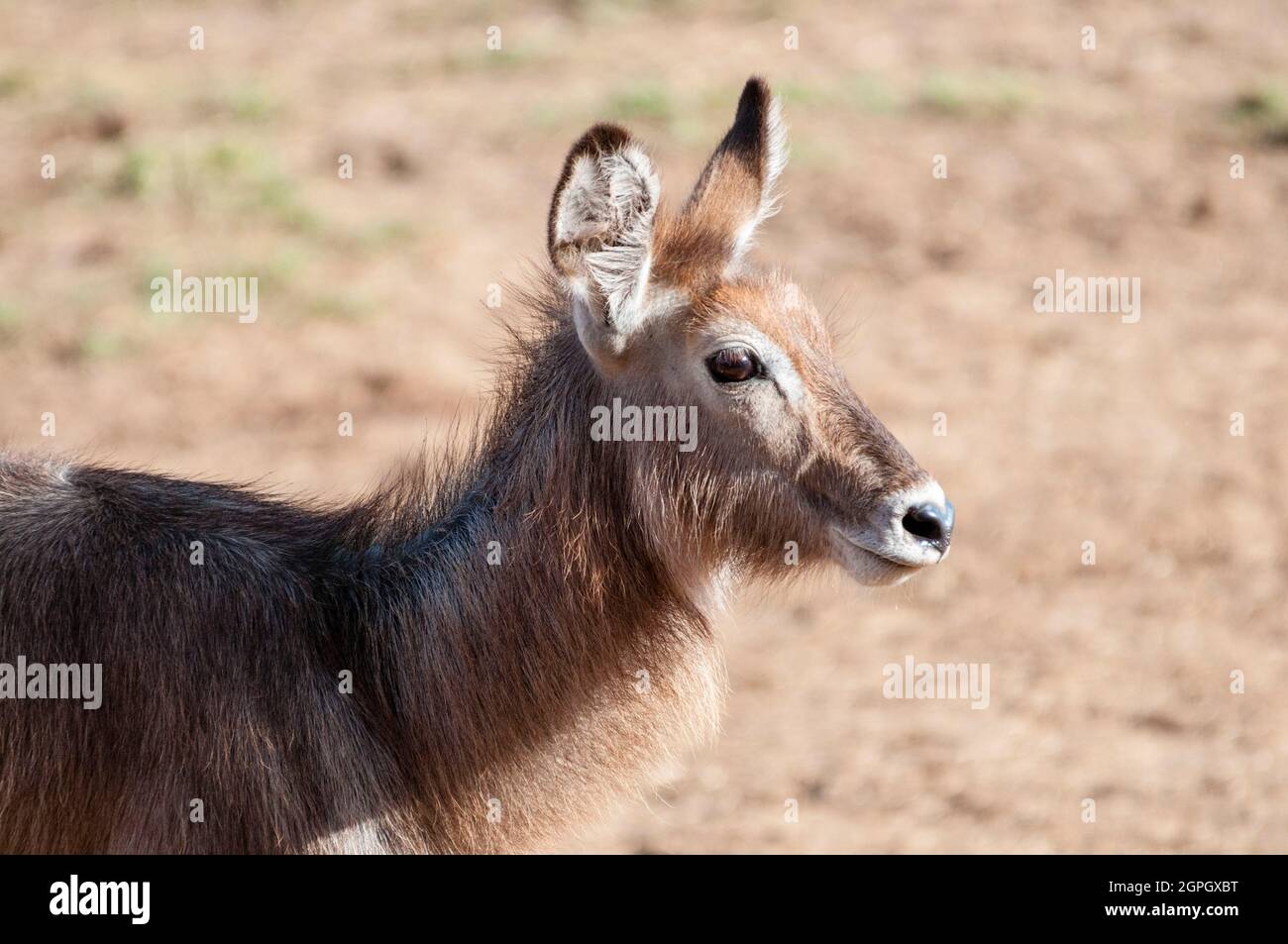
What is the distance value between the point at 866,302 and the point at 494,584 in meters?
8.89

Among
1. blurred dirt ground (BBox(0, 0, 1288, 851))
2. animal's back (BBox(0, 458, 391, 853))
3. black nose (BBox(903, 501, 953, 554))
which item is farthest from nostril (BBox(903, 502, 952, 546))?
animal's back (BBox(0, 458, 391, 853))

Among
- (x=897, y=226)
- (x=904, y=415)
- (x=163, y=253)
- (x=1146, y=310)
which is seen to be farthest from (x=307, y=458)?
(x=1146, y=310)

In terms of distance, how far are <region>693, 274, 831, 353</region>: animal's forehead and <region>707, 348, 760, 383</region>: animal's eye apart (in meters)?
0.10

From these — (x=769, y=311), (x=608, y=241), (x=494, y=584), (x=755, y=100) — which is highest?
(x=755, y=100)

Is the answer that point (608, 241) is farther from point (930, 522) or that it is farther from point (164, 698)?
point (164, 698)

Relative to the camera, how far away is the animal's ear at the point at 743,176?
5.23 meters

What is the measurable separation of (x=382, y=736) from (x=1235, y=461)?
8.21 metres

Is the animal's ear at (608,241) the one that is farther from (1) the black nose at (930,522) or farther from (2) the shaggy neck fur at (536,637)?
(1) the black nose at (930,522)

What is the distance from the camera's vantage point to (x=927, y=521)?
4770 millimetres

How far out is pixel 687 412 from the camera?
4973 mm

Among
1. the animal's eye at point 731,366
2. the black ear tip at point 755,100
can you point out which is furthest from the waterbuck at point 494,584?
the black ear tip at point 755,100

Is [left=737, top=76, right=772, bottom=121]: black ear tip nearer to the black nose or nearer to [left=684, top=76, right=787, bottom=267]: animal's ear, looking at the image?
[left=684, top=76, right=787, bottom=267]: animal's ear

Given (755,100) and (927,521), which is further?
(755,100)

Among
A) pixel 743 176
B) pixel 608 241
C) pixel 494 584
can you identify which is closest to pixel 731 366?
pixel 608 241
